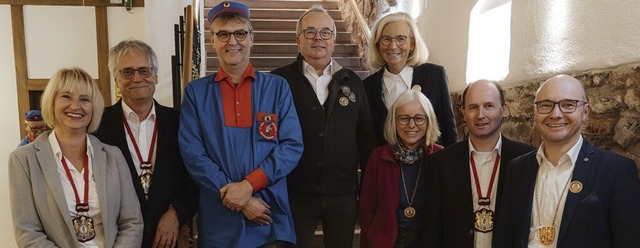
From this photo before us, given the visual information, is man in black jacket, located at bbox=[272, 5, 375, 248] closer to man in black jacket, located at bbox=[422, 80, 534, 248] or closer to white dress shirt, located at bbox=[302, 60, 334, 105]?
white dress shirt, located at bbox=[302, 60, 334, 105]

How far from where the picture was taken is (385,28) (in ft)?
8.41

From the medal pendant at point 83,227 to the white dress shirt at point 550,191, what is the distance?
1.60 m

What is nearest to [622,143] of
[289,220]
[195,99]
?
[289,220]

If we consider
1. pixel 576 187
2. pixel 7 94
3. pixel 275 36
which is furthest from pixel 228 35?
pixel 275 36

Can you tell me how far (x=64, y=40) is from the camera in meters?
5.61

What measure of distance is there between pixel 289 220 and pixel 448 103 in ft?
3.38

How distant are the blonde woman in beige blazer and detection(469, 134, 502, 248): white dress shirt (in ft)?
4.44

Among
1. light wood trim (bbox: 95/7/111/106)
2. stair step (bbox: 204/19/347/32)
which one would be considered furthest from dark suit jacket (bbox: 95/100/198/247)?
stair step (bbox: 204/19/347/32)

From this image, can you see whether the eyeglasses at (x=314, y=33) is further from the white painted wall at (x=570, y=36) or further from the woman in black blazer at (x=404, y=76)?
the white painted wall at (x=570, y=36)

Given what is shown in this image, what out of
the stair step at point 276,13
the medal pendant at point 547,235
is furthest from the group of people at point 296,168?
the stair step at point 276,13

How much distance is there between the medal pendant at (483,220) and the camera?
1953 mm

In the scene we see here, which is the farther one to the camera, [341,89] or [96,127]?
[341,89]

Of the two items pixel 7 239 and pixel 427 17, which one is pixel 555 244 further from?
pixel 7 239

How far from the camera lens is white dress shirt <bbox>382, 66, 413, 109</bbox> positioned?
2.55 meters
